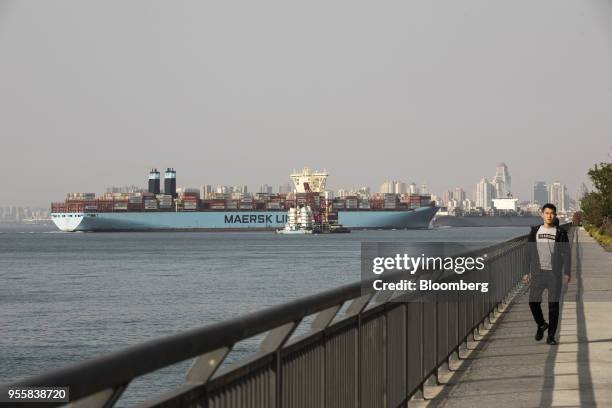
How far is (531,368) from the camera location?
35.7 ft

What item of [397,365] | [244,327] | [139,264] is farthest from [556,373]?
[139,264]

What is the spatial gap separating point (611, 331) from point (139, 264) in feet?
231

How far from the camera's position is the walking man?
13070mm

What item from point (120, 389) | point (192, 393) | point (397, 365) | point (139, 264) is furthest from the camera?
point (139, 264)

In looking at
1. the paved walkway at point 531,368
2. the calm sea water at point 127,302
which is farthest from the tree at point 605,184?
the paved walkway at point 531,368

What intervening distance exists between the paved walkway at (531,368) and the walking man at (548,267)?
1.00ft

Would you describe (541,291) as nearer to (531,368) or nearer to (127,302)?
(531,368)

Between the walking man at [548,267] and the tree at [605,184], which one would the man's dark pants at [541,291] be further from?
the tree at [605,184]

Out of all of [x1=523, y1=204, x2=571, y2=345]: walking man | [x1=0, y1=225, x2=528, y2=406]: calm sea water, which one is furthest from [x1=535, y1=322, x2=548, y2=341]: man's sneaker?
[x1=0, y1=225, x2=528, y2=406]: calm sea water

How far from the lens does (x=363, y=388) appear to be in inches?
277

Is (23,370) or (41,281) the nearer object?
(23,370)

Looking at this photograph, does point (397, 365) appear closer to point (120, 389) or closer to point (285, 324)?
point (285, 324)

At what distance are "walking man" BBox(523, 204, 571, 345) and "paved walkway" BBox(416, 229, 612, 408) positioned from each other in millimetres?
304

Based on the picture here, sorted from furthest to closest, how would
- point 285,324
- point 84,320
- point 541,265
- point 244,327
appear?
1. point 84,320
2. point 541,265
3. point 285,324
4. point 244,327
